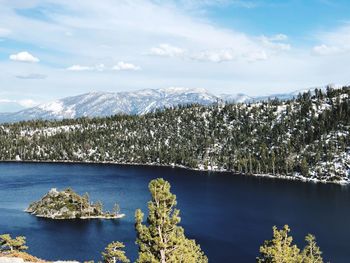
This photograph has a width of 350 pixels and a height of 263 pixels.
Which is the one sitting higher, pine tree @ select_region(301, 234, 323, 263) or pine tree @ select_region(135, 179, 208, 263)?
pine tree @ select_region(135, 179, 208, 263)

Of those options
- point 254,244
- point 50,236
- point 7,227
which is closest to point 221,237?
→ point 254,244

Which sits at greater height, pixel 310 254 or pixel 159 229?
pixel 159 229

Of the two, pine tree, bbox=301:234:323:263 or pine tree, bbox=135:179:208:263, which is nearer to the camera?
pine tree, bbox=135:179:208:263

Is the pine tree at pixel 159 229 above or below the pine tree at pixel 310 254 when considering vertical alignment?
above

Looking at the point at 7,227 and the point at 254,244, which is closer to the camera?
the point at 254,244

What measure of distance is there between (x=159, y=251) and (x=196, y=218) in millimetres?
152007

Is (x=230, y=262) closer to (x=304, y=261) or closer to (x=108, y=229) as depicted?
(x=304, y=261)

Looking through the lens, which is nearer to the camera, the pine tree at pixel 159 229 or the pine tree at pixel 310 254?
the pine tree at pixel 159 229

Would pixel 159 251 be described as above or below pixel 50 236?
above

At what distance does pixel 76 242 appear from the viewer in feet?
525

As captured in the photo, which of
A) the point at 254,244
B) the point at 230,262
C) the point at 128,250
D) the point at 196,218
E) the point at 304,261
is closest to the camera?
the point at 304,261

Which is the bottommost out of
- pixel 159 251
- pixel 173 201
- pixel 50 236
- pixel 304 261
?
pixel 50 236

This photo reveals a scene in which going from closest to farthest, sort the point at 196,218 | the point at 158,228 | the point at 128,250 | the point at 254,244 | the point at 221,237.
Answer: the point at 158,228
the point at 128,250
the point at 254,244
the point at 221,237
the point at 196,218

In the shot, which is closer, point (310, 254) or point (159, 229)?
point (159, 229)
